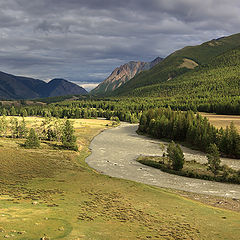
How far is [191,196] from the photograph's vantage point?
58656 mm

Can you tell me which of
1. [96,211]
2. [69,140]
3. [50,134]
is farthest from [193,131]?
[96,211]

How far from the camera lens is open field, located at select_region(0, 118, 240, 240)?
32562 millimetres

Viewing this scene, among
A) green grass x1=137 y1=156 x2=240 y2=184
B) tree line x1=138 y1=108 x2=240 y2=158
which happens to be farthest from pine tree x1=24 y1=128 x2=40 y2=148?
tree line x1=138 y1=108 x2=240 y2=158

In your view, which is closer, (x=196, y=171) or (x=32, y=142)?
(x=196, y=171)

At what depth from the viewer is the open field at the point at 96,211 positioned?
1282 inches

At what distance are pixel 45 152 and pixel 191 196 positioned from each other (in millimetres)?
67943

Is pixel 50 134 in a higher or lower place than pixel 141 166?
higher

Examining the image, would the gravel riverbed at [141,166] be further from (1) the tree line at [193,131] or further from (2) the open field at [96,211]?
(2) the open field at [96,211]

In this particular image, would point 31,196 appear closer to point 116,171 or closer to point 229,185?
point 116,171

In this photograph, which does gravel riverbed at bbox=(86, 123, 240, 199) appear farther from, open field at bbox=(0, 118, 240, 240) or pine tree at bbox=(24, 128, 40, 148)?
pine tree at bbox=(24, 128, 40, 148)

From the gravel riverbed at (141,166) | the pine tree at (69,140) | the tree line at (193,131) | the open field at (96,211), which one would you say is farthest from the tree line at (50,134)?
the tree line at (193,131)

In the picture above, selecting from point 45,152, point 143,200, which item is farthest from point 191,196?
point 45,152

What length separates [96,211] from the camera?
4256 centimetres

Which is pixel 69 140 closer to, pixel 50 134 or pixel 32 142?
pixel 32 142
